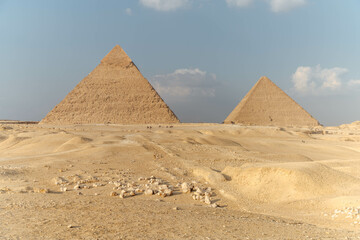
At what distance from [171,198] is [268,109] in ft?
176

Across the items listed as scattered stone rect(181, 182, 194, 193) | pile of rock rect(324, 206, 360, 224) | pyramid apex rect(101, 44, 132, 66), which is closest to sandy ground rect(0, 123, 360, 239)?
pile of rock rect(324, 206, 360, 224)

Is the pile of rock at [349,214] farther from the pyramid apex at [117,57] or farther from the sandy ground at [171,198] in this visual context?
the pyramid apex at [117,57]

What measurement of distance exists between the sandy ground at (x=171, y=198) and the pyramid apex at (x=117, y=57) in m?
46.8

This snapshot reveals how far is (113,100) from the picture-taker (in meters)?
51.7

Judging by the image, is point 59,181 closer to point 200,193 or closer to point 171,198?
point 171,198

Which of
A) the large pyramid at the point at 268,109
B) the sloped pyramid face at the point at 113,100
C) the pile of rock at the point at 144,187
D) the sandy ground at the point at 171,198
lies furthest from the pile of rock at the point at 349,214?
the large pyramid at the point at 268,109

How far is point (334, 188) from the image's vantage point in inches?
250

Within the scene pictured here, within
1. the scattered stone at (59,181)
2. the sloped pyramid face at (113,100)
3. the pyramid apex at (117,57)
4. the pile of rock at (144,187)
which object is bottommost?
the scattered stone at (59,181)

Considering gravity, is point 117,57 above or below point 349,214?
above

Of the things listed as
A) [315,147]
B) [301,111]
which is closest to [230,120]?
[301,111]

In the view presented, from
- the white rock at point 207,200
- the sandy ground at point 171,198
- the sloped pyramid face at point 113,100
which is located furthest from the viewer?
the sloped pyramid face at point 113,100

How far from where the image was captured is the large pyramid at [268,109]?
55.6 m

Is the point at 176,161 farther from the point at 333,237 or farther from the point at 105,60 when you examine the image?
the point at 105,60

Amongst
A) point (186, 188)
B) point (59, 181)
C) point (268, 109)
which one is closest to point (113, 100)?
point (268, 109)
